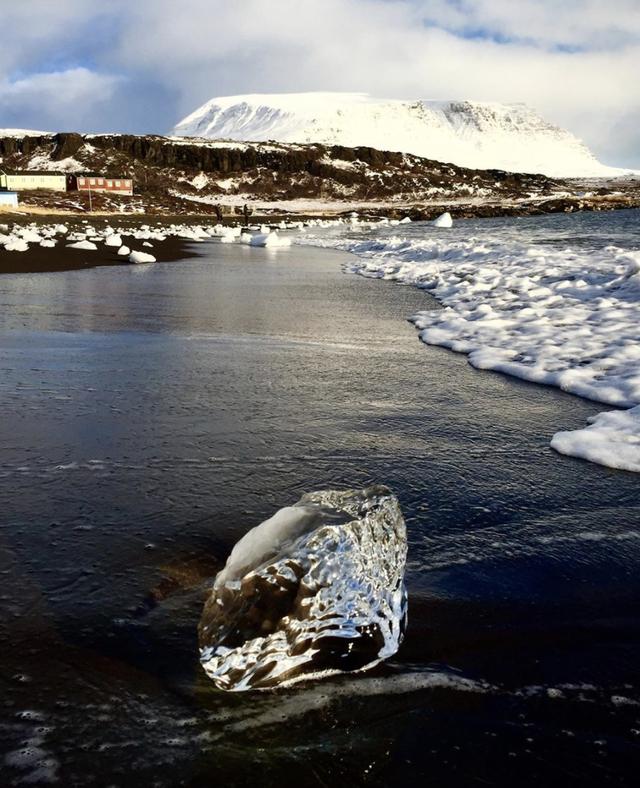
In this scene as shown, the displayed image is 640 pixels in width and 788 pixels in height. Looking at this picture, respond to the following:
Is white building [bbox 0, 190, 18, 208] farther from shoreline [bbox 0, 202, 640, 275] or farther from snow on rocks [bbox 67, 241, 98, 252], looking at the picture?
snow on rocks [bbox 67, 241, 98, 252]

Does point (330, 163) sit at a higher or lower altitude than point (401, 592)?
higher

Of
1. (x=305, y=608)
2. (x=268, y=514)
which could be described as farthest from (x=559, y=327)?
(x=305, y=608)

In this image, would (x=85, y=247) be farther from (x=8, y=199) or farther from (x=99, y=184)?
(x=99, y=184)

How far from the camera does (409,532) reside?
9.68ft

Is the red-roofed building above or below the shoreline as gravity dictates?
above

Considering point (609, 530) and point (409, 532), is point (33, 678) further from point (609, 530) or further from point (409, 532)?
point (609, 530)

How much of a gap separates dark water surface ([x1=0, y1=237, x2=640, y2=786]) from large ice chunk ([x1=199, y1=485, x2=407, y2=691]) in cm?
8

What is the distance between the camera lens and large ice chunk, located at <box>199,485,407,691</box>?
77.5 inches

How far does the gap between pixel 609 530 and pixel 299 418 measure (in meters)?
2.16

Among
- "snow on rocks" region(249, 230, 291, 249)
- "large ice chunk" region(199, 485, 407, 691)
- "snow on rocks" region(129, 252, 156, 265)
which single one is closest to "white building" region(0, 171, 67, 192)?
"snow on rocks" region(249, 230, 291, 249)

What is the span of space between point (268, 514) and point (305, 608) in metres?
1.08

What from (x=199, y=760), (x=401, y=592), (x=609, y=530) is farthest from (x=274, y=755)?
(x=609, y=530)

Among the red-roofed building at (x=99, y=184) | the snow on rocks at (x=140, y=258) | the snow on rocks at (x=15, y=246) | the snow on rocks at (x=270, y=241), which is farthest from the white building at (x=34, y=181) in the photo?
the snow on rocks at (x=140, y=258)

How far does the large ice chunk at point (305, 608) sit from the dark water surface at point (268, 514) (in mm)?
80
